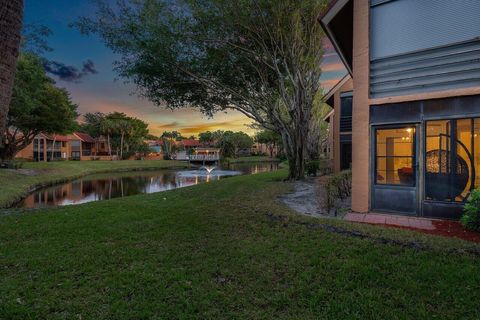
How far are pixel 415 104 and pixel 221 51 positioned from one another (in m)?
10.7

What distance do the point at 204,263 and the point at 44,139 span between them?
58.2 m

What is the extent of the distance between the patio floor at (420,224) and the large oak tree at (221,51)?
900cm

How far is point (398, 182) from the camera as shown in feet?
21.1

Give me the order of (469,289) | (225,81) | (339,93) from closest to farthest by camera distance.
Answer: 1. (469,289)
2. (225,81)
3. (339,93)

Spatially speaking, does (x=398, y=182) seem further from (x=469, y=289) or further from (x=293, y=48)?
(x=293, y=48)

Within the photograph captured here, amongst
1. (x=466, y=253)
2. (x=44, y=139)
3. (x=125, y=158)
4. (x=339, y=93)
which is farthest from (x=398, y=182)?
(x=44, y=139)

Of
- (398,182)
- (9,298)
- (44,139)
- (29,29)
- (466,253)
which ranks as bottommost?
(9,298)

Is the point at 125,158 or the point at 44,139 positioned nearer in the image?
the point at 44,139

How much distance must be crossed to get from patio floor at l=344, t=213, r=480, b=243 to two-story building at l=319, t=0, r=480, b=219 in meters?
0.27

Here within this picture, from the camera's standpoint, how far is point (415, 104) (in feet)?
20.3

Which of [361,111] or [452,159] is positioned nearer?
[452,159]

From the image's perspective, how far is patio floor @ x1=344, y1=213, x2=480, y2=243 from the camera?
493cm

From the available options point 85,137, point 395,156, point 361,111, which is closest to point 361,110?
point 361,111

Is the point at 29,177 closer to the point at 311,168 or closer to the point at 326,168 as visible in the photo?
the point at 311,168
